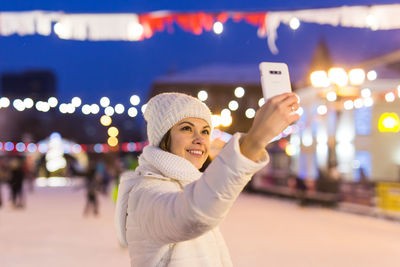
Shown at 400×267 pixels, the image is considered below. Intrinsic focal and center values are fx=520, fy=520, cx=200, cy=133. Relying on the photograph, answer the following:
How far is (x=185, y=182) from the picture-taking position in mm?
1783

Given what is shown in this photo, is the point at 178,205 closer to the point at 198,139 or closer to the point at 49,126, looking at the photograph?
the point at 198,139

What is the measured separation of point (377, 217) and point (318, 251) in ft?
23.5

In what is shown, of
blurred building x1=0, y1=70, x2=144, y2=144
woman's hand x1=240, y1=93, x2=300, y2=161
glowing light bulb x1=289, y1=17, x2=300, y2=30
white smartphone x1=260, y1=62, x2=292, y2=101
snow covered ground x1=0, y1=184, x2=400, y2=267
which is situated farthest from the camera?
blurred building x1=0, y1=70, x2=144, y2=144

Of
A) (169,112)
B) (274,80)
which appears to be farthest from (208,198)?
(169,112)

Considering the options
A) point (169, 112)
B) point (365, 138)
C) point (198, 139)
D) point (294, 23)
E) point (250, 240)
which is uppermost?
point (294, 23)

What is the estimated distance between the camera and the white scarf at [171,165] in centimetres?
175

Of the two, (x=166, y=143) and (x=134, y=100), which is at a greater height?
(x=166, y=143)

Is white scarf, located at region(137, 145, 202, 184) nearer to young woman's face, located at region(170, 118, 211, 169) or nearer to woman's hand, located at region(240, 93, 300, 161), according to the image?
young woman's face, located at region(170, 118, 211, 169)

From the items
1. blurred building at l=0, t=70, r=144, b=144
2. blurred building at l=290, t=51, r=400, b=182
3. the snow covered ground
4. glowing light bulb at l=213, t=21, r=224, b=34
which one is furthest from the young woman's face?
blurred building at l=0, t=70, r=144, b=144

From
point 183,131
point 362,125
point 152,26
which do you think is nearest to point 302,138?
point 362,125

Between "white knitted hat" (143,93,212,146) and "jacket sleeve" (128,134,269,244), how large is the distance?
16.4 inches

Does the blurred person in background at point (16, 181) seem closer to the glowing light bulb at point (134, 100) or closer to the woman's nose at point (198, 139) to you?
the glowing light bulb at point (134, 100)

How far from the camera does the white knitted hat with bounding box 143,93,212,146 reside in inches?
72.9

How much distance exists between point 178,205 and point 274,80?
1.43ft
